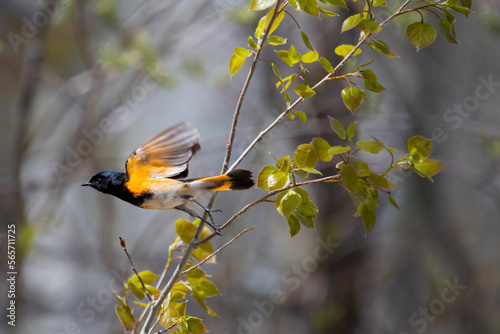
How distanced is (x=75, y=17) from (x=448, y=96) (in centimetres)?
240

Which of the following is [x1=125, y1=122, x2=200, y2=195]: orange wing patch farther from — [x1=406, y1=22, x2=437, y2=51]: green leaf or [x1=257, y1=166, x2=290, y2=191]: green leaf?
[x1=406, y1=22, x2=437, y2=51]: green leaf

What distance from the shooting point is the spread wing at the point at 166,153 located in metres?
0.71

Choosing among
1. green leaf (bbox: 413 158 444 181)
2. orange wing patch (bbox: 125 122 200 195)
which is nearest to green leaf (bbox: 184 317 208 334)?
orange wing patch (bbox: 125 122 200 195)

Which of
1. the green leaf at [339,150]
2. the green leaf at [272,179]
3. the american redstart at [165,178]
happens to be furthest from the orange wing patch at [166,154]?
the green leaf at [339,150]

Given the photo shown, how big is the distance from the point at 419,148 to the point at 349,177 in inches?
4.0

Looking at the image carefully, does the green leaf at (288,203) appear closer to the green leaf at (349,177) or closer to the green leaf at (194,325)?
the green leaf at (349,177)

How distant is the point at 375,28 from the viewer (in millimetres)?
556

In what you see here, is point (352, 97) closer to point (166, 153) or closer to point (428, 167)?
point (428, 167)

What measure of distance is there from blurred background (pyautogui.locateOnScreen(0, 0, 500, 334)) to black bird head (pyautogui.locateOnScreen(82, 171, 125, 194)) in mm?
1106

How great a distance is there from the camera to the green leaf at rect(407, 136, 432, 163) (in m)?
0.57

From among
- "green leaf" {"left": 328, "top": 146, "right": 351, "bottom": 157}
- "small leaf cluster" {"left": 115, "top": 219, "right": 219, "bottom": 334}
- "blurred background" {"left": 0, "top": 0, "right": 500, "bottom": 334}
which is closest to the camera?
"green leaf" {"left": 328, "top": 146, "right": 351, "bottom": 157}

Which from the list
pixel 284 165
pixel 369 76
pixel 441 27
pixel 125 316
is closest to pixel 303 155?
pixel 284 165

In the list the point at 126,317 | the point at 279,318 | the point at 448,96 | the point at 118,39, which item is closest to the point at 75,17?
the point at 118,39

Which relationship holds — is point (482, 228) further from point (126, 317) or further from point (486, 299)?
point (126, 317)
